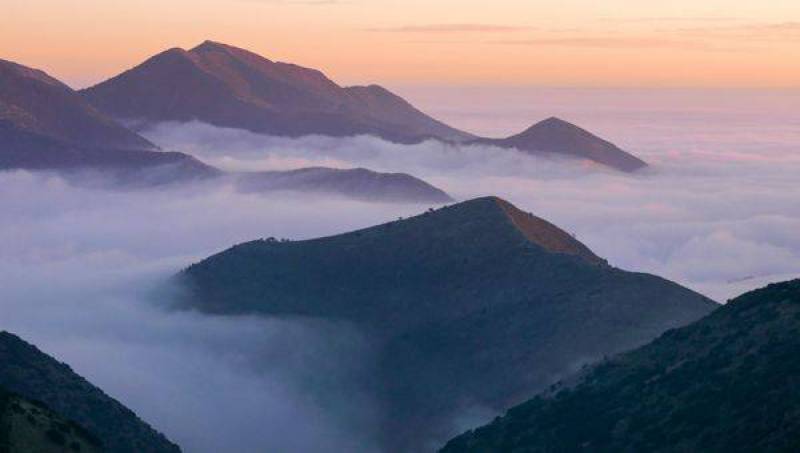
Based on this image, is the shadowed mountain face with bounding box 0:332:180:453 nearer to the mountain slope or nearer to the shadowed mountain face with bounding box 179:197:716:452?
the mountain slope

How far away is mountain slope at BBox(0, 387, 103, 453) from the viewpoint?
9050 cm

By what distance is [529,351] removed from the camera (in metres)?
141

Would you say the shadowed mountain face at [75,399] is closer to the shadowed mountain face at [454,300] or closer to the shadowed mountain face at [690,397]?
the shadowed mountain face at [690,397]

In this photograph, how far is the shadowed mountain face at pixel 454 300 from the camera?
138m

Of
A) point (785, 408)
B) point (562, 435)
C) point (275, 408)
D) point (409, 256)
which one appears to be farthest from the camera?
point (409, 256)

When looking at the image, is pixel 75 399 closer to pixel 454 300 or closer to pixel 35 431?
pixel 35 431

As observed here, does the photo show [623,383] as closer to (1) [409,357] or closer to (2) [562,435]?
(2) [562,435]

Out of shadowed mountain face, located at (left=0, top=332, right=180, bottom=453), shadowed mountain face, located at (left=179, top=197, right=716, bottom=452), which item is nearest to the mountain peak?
shadowed mountain face, located at (left=179, top=197, right=716, bottom=452)

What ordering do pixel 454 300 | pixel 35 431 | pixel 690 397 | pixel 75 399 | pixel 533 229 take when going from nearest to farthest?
pixel 35 431 → pixel 690 397 → pixel 75 399 → pixel 454 300 → pixel 533 229

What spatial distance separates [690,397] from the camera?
9581 centimetres

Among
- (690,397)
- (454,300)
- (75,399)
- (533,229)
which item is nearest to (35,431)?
(75,399)

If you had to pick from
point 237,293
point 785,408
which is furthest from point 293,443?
point 785,408

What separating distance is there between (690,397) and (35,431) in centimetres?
3727

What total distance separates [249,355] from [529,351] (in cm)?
3199
